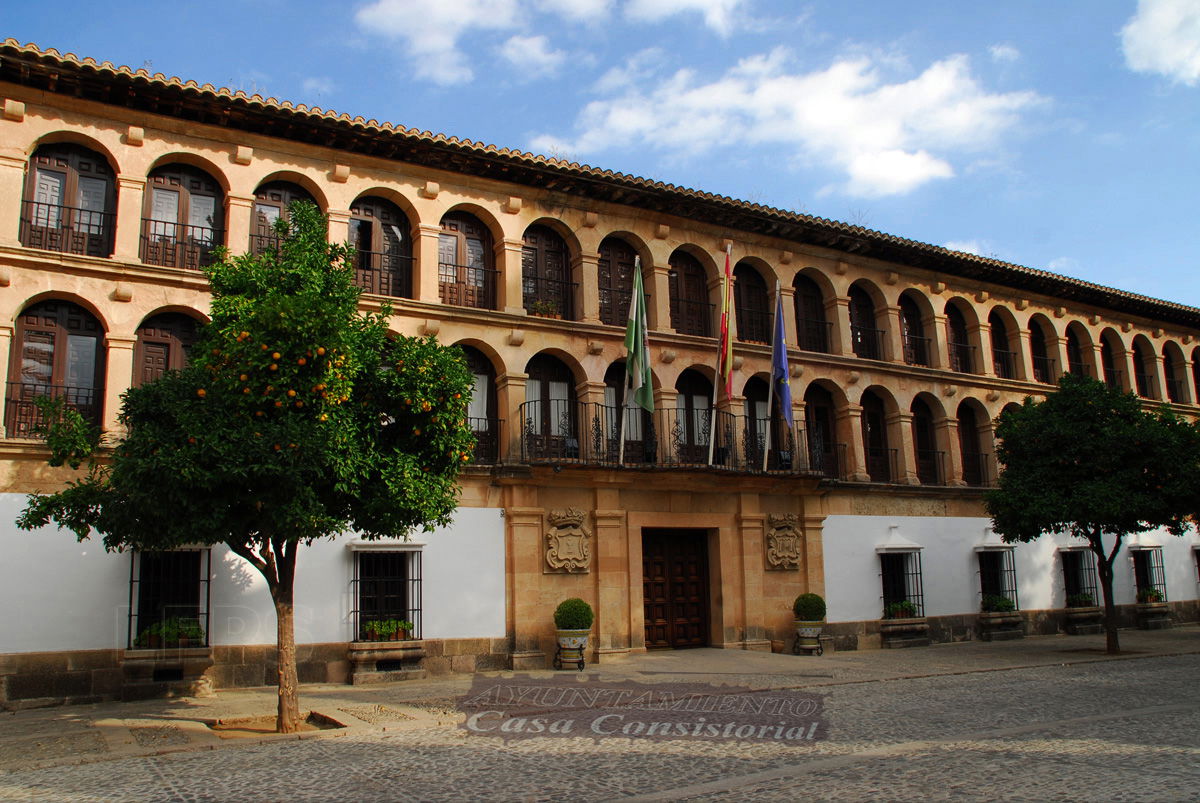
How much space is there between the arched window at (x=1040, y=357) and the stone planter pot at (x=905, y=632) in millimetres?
9024

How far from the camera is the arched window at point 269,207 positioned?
17.8 m

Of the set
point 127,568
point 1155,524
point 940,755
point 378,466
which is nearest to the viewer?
point 940,755

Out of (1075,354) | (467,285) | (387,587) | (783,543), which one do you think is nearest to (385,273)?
(467,285)

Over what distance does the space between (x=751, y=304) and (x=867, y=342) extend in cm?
374

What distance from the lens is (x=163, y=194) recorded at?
17.2 metres

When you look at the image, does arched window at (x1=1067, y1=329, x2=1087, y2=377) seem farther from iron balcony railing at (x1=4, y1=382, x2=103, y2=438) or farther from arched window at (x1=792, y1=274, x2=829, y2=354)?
iron balcony railing at (x1=4, y1=382, x2=103, y2=438)

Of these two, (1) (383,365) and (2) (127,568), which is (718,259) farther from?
(2) (127,568)

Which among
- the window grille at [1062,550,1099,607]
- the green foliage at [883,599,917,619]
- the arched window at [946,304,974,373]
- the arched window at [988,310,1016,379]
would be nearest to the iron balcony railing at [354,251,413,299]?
the green foliage at [883,599,917,619]

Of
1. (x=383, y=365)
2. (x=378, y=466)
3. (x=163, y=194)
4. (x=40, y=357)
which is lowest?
(x=378, y=466)

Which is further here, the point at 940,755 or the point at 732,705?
the point at 732,705

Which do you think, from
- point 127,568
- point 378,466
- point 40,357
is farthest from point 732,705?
point 40,357

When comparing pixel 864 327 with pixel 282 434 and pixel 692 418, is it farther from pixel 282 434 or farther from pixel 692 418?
pixel 282 434

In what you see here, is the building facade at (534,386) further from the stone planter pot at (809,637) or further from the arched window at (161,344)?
the stone planter pot at (809,637)

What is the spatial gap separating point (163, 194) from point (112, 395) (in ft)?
13.0
